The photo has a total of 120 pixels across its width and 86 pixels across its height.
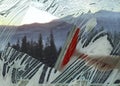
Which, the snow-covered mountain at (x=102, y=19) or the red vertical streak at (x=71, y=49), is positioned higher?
the snow-covered mountain at (x=102, y=19)

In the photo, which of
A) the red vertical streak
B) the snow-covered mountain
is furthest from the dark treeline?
the snow-covered mountain

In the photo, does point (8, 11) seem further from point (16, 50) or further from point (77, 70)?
point (77, 70)

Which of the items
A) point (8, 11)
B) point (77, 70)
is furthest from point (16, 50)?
point (77, 70)

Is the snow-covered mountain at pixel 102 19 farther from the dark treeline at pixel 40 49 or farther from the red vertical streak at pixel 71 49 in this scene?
the dark treeline at pixel 40 49

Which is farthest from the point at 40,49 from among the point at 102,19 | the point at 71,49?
the point at 102,19

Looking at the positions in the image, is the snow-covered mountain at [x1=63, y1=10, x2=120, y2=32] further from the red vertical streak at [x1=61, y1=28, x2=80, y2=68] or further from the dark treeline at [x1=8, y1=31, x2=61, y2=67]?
the dark treeline at [x1=8, y1=31, x2=61, y2=67]

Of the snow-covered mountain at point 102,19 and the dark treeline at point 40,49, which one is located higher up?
the snow-covered mountain at point 102,19

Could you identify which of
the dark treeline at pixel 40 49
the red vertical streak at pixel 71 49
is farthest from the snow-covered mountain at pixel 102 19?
the dark treeline at pixel 40 49

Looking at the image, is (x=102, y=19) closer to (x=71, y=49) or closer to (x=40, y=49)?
(x=71, y=49)
